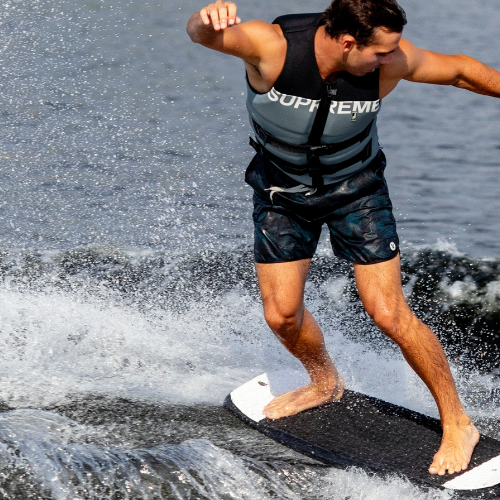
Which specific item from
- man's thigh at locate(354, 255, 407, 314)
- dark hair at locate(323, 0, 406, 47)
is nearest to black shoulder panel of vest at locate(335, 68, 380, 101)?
dark hair at locate(323, 0, 406, 47)

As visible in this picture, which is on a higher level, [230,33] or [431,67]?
[230,33]

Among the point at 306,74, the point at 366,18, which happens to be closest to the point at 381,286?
the point at 306,74

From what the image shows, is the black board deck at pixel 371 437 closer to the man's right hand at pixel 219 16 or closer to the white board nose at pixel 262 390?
the white board nose at pixel 262 390

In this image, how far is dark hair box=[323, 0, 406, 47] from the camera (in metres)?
3.13

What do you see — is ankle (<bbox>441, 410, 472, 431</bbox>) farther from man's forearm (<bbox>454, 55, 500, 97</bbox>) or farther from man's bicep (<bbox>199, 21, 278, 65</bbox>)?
man's bicep (<bbox>199, 21, 278, 65</bbox>)

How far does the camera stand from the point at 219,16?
118 inches

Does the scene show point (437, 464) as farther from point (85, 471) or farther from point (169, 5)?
point (169, 5)

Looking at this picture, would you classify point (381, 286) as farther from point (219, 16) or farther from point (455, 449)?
point (219, 16)

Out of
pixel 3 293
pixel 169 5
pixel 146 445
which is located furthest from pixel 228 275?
pixel 169 5

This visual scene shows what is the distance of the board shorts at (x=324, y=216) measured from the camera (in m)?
3.71

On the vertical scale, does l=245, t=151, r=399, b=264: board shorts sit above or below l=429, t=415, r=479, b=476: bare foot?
above

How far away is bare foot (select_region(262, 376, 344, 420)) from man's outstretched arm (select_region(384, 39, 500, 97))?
71.8 inches

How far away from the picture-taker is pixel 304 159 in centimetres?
360

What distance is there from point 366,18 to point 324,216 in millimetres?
1056
